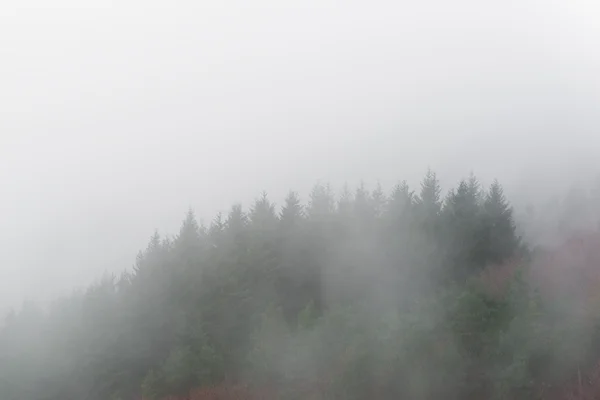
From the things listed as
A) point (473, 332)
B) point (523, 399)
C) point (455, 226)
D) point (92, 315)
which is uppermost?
point (455, 226)

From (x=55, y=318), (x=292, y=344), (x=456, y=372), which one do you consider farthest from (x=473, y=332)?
(x=55, y=318)

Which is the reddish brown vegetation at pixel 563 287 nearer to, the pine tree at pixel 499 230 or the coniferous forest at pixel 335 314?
the coniferous forest at pixel 335 314

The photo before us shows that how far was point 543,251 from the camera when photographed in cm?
2681

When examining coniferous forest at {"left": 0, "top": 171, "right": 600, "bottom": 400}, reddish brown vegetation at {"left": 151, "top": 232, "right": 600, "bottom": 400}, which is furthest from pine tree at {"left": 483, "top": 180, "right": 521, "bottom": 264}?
reddish brown vegetation at {"left": 151, "top": 232, "right": 600, "bottom": 400}

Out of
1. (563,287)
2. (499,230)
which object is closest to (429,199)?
(499,230)

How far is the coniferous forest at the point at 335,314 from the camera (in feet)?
52.9

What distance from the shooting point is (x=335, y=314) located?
19094 millimetres

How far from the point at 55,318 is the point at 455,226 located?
15651mm

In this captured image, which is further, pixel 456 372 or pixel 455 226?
pixel 455 226

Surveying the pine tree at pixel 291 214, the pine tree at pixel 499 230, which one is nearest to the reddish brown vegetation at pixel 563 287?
the pine tree at pixel 499 230

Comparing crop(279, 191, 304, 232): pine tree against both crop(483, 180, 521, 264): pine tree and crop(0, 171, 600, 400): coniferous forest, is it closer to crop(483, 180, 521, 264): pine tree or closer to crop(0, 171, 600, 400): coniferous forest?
crop(0, 171, 600, 400): coniferous forest

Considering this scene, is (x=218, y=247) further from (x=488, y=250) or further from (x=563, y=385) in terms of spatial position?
(x=563, y=385)

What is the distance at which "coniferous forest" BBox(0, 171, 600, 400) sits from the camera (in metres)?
16.1

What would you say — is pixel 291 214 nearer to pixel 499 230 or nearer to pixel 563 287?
pixel 499 230
